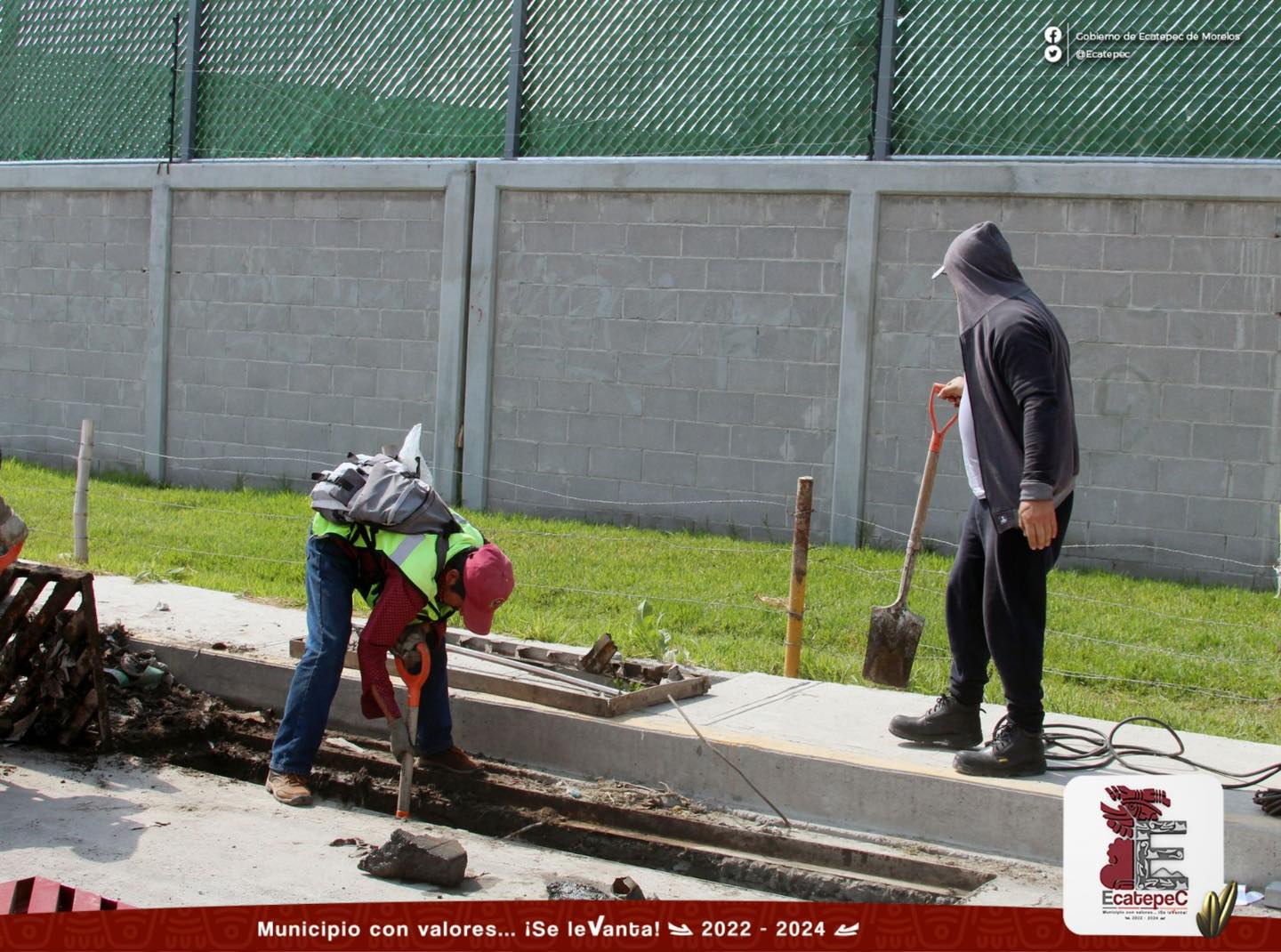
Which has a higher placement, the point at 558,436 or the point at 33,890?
the point at 558,436

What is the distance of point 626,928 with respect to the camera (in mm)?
4266

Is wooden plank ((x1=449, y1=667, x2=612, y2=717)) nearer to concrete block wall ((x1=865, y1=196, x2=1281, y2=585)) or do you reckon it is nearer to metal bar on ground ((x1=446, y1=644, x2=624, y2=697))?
metal bar on ground ((x1=446, y1=644, x2=624, y2=697))

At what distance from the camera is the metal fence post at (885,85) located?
36.4 ft

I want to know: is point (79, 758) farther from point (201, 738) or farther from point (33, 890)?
point (33, 890)

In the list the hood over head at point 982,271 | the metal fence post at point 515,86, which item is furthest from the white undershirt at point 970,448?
the metal fence post at point 515,86

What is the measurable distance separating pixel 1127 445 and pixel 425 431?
5800mm

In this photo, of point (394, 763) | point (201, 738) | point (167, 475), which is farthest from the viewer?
point (167, 475)

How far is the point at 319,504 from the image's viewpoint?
5617 millimetres

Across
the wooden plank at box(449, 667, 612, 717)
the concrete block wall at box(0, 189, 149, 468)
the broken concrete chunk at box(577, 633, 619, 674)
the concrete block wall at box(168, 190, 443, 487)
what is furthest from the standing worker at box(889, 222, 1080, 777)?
the concrete block wall at box(0, 189, 149, 468)

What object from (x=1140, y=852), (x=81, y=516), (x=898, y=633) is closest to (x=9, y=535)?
(x=898, y=633)

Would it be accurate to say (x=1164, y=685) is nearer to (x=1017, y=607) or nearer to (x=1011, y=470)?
(x=1017, y=607)

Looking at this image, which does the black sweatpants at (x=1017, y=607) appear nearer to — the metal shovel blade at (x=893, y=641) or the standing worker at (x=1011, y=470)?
the standing worker at (x=1011, y=470)

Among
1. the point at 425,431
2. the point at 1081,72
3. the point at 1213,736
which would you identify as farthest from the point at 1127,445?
the point at 425,431

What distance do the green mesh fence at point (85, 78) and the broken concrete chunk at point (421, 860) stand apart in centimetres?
1112
